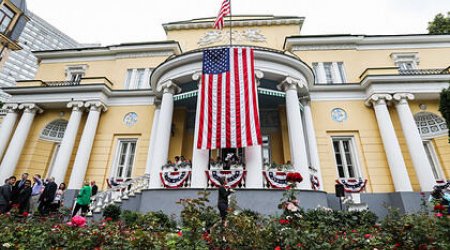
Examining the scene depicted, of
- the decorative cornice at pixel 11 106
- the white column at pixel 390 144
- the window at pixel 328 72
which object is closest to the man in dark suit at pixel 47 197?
the decorative cornice at pixel 11 106

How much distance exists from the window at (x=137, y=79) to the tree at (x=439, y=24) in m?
25.7

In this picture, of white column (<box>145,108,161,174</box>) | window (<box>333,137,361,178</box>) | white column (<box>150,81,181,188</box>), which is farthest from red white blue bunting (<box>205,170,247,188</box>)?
window (<box>333,137,361,178</box>)

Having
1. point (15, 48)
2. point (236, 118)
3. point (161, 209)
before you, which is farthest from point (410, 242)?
point (15, 48)

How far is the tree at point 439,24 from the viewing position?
62.5 ft

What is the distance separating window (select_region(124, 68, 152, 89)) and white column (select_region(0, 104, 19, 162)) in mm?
7290

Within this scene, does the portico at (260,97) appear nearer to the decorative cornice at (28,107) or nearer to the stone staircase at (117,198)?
the stone staircase at (117,198)

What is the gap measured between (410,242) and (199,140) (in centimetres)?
743

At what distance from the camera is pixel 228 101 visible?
9.84 m

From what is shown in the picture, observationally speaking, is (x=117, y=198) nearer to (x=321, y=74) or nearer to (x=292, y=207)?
(x=292, y=207)

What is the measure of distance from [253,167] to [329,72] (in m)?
10.6

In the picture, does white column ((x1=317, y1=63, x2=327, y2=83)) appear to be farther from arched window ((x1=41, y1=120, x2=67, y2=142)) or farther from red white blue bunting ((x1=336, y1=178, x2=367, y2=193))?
arched window ((x1=41, y1=120, x2=67, y2=142))

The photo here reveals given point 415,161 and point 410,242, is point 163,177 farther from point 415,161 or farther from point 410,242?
point 415,161

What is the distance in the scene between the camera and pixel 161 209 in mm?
8883

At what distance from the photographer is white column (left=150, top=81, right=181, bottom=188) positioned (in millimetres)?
9903
